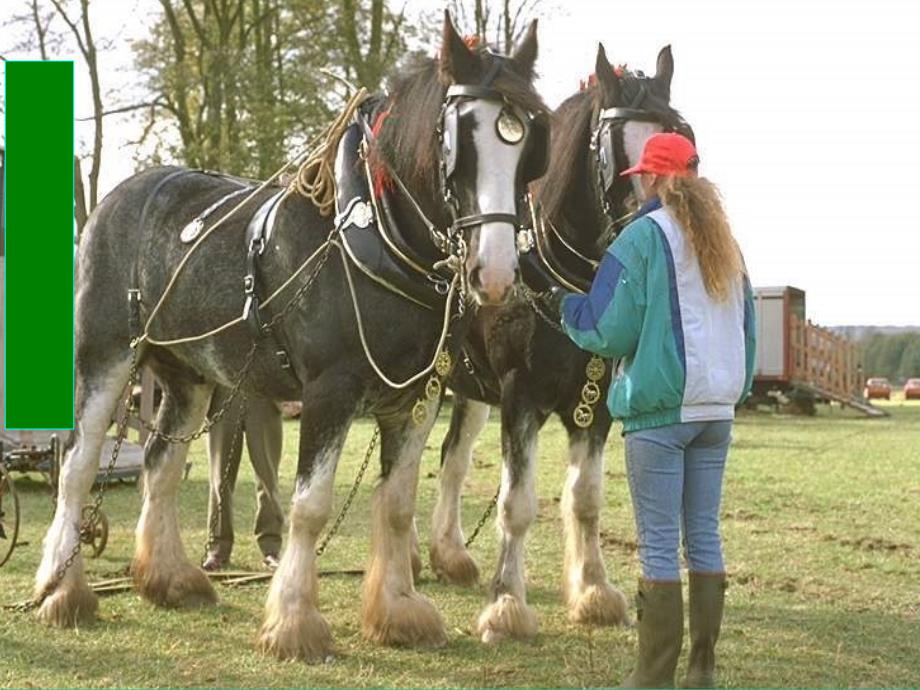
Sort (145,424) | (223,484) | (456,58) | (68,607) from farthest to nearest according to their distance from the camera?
(223,484) < (145,424) < (68,607) < (456,58)

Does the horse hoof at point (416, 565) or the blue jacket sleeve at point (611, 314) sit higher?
the blue jacket sleeve at point (611, 314)

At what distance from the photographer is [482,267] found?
437 centimetres

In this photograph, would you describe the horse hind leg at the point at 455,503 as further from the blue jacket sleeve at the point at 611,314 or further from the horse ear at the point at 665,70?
the blue jacket sleeve at the point at 611,314

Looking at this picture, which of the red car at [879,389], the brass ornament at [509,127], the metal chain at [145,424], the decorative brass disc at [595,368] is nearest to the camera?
the brass ornament at [509,127]

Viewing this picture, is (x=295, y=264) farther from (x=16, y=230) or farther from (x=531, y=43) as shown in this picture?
(x=16, y=230)

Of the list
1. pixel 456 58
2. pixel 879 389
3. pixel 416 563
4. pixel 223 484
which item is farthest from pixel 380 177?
pixel 879 389

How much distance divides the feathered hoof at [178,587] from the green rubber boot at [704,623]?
2.74 meters

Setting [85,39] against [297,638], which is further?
[85,39]

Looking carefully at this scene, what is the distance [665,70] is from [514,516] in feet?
7.09

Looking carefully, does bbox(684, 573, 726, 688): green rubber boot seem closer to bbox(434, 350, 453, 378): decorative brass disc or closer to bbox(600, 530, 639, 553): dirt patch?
bbox(434, 350, 453, 378): decorative brass disc

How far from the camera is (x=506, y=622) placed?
5.41m

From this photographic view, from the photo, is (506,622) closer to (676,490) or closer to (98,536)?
(676,490)

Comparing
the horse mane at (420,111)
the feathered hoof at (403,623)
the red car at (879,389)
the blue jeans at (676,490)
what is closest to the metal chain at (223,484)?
the feathered hoof at (403,623)
